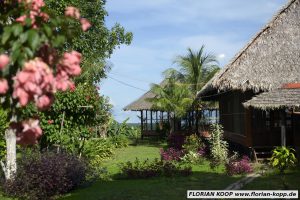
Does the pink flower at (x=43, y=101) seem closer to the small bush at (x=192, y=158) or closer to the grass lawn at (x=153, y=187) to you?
the grass lawn at (x=153, y=187)

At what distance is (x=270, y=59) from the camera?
17.3 metres

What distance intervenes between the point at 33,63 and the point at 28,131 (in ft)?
1.54

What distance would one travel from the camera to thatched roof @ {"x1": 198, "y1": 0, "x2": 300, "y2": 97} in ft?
54.9

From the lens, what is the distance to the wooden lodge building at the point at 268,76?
16.5 metres

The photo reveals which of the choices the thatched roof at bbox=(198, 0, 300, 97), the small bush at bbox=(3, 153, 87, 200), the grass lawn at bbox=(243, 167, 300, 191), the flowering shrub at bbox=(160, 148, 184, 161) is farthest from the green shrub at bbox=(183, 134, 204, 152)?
the small bush at bbox=(3, 153, 87, 200)

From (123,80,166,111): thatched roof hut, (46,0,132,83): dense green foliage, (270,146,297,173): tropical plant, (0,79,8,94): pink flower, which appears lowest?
(270,146,297,173): tropical plant

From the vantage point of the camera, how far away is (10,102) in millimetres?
3393

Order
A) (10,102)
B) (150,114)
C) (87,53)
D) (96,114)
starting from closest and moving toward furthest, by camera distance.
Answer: (10,102), (96,114), (87,53), (150,114)

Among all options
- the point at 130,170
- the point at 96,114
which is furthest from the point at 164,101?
the point at 130,170

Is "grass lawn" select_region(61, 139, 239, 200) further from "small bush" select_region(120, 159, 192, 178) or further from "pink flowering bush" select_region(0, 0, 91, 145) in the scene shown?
"pink flowering bush" select_region(0, 0, 91, 145)

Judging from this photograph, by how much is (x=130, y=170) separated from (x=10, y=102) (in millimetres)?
10296

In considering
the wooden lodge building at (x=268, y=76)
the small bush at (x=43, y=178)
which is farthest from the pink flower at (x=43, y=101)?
the wooden lodge building at (x=268, y=76)

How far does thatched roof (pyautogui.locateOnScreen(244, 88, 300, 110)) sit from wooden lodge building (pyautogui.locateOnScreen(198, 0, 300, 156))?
0.04 meters

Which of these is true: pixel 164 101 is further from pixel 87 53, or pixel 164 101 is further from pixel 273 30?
pixel 273 30
